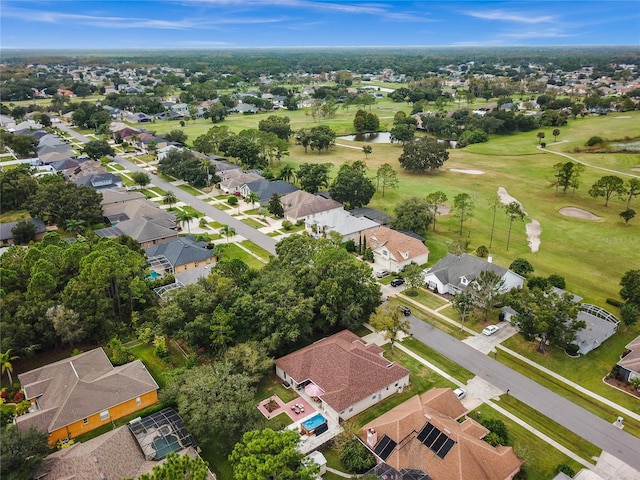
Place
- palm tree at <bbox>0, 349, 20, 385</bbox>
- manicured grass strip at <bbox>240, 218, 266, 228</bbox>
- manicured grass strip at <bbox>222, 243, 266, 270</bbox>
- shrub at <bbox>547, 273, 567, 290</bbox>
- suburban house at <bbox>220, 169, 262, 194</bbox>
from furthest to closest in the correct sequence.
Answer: suburban house at <bbox>220, 169, 262, 194</bbox>, manicured grass strip at <bbox>240, 218, 266, 228</bbox>, manicured grass strip at <bbox>222, 243, 266, 270</bbox>, shrub at <bbox>547, 273, 567, 290</bbox>, palm tree at <bbox>0, 349, 20, 385</bbox>

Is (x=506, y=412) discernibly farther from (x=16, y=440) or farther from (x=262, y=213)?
(x=262, y=213)

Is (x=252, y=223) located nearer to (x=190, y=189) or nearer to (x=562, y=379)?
(x=190, y=189)

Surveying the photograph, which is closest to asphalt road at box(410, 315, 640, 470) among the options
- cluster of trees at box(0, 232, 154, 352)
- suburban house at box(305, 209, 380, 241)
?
suburban house at box(305, 209, 380, 241)

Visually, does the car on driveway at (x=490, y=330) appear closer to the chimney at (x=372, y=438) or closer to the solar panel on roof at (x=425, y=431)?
the solar panel on roof at (x=425, y=431)

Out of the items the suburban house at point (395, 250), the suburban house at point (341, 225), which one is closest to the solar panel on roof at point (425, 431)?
the suburban house at point (395, 250)

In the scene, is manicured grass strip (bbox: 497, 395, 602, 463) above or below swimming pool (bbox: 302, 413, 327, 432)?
below

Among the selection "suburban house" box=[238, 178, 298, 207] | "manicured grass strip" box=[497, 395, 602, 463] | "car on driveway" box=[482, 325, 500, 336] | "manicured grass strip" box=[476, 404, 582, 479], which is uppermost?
"suburban house" box=[238, 178, 298, 207]

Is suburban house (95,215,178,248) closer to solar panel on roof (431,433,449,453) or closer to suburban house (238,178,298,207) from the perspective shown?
suburban house (238,178,298,207)

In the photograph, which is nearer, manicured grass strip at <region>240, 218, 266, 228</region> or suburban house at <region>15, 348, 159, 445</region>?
suburban house at <region>15, 348, 159, 445</region>
